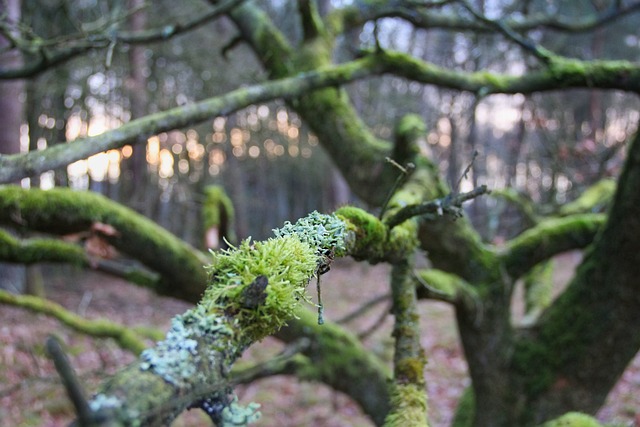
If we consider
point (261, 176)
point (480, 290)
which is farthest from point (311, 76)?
point (261, 176)

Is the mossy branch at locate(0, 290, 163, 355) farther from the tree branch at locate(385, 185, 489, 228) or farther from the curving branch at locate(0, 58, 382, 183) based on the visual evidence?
the tree branch at locate(385, 185, 489, 228)

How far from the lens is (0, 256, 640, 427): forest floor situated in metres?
5.70

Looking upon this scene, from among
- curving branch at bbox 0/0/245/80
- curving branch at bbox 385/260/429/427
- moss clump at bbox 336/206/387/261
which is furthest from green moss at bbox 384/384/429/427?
curving branch at bbox 0/0/245/80

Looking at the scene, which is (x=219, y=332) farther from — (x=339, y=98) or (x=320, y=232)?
(x=339, y=98)

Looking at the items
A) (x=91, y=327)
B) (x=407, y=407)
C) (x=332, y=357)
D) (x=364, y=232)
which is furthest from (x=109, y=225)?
(x=407, y=407)

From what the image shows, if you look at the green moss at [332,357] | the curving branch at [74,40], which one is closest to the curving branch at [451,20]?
the curving branch at [74,40]

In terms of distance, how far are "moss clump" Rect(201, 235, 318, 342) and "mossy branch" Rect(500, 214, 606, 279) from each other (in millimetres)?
3271

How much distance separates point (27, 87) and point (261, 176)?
658 inches

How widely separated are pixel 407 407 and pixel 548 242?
2.94 m

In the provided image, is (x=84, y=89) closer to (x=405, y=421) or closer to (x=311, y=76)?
(x=311, y=76)

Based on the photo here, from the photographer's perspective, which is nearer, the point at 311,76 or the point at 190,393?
the point at 190,393

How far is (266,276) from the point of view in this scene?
3.32 ft

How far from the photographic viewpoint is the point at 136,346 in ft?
14.5

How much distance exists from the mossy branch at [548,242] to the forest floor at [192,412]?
1.34 metres
